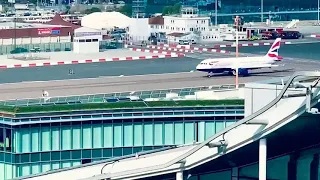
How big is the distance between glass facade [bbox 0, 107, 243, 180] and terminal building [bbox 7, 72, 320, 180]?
8153 mm

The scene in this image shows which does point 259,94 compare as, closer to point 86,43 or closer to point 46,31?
point 86,43

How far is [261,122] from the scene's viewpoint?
9.51m

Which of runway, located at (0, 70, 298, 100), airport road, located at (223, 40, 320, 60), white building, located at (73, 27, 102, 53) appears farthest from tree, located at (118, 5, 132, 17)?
runway, located at (0, 70, 298, 100)

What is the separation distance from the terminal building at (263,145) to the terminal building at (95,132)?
26.8 ft

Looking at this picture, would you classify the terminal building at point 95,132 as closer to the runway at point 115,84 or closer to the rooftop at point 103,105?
the rooftop at point 103,105

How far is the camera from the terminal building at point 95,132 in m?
19.2

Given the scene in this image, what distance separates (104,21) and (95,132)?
58300mm

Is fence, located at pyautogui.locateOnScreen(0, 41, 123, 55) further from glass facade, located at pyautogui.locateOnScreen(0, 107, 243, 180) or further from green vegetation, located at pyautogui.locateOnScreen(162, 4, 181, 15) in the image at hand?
glass facade, located at pyautogui.locateOnScreen(0, 107, 243, 180)

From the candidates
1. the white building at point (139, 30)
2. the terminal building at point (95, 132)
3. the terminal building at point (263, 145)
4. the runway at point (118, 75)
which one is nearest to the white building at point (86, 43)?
the runway at point (118, 75)

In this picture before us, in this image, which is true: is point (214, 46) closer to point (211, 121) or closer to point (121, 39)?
point (121, 39)

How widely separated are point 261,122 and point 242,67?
105ft

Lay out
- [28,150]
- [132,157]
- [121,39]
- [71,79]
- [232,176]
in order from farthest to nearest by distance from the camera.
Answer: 1. [121,39]
2. [71,79]
3. [28,150]
4. [132,157]
5. [232,176]

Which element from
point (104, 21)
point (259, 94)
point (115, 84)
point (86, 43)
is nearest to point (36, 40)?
point (86, 43)

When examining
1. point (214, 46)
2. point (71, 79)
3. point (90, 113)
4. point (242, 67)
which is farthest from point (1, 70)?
point (90, 113)
